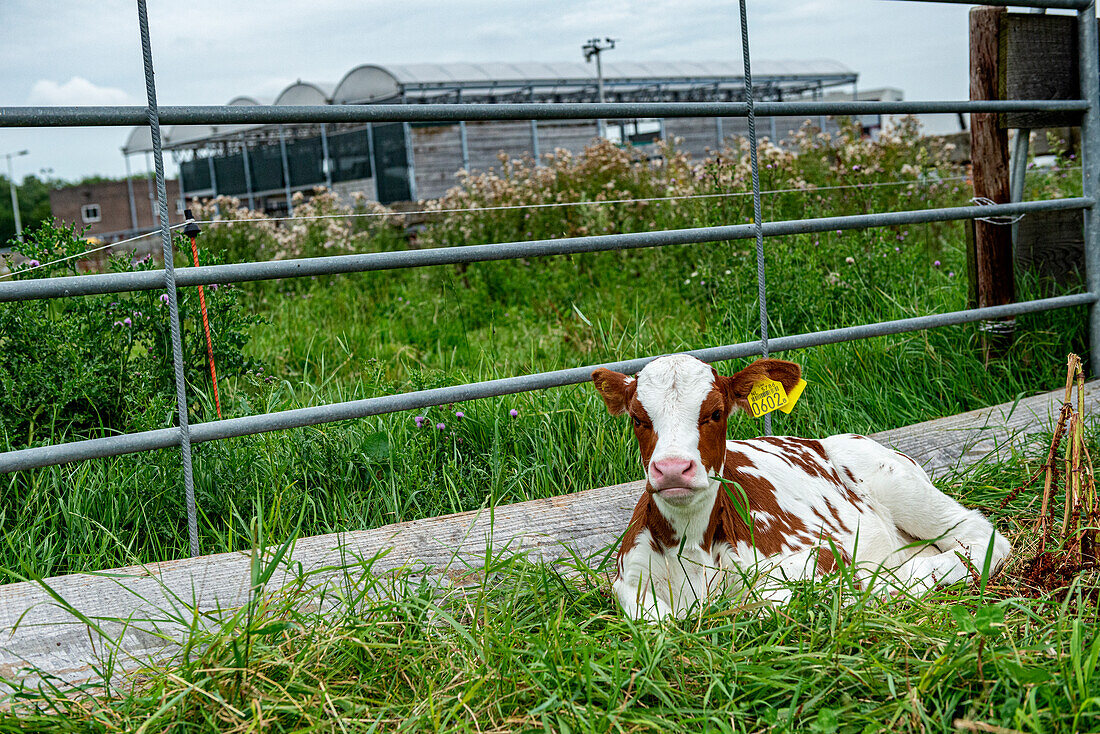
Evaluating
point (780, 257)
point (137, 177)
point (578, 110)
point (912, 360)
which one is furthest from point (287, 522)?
point (137, 177)

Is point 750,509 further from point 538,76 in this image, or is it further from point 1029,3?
point 538,76

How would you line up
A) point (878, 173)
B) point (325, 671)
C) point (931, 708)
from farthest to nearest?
point (878, 173) < point (325, 671) < point (931, 708)

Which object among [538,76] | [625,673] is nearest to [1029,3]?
[625,673]

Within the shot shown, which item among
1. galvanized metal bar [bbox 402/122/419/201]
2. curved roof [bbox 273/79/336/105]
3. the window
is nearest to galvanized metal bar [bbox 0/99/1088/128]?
galvanized metal bar [bbox 402/122/419/201]

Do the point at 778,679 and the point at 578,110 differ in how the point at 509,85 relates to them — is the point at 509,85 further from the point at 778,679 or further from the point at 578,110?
the point at 778,679

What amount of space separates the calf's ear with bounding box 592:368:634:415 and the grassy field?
446 millimetres

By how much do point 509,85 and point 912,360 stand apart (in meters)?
18.4

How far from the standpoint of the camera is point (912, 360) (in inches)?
165

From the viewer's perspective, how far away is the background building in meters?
19.7

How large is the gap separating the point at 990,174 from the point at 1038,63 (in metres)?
0.51

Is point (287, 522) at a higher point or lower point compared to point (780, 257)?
lower

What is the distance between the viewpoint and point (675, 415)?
2.22 meters

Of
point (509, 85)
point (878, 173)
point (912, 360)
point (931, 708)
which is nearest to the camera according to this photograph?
point (931, 708)

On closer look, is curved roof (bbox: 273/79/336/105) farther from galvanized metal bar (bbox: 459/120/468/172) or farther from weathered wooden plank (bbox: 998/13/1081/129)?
weathered wooden plank (bbox: 998/13/1081/129)
